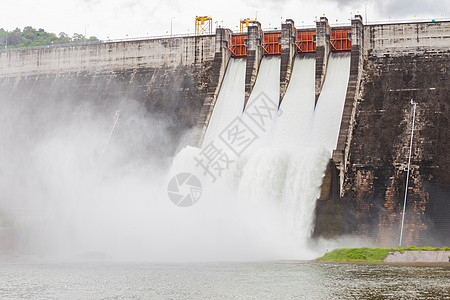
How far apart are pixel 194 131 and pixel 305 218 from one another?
463 inches

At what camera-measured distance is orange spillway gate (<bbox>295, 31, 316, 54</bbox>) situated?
149 ft

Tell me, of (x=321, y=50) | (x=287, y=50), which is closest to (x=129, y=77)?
(x=287, y=50)

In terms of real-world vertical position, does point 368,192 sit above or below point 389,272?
above

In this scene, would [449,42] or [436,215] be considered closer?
[436,215]

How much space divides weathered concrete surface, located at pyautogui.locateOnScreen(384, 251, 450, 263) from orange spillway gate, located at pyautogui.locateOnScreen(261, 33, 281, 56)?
66.3 ft

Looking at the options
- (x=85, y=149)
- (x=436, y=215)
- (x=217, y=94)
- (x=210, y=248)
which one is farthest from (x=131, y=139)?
(x=436, y=215)

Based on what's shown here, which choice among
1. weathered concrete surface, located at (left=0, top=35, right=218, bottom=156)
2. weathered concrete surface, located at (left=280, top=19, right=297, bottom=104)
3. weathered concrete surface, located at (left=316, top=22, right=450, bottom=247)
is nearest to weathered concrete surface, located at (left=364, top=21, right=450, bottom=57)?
weathered concrete surface, located at (left=316, top=22, right=450, bottom=247)

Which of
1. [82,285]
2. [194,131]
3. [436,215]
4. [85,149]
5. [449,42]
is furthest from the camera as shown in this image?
[85,149]

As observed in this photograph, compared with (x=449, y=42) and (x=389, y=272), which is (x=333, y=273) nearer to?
(x=389, y=272)

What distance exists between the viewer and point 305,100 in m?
42.3

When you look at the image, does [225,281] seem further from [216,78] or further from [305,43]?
[305,43]

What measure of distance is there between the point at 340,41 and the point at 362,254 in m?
17.9

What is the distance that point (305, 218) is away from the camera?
35031 mm

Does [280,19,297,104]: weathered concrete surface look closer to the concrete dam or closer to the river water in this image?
the concrete dam
